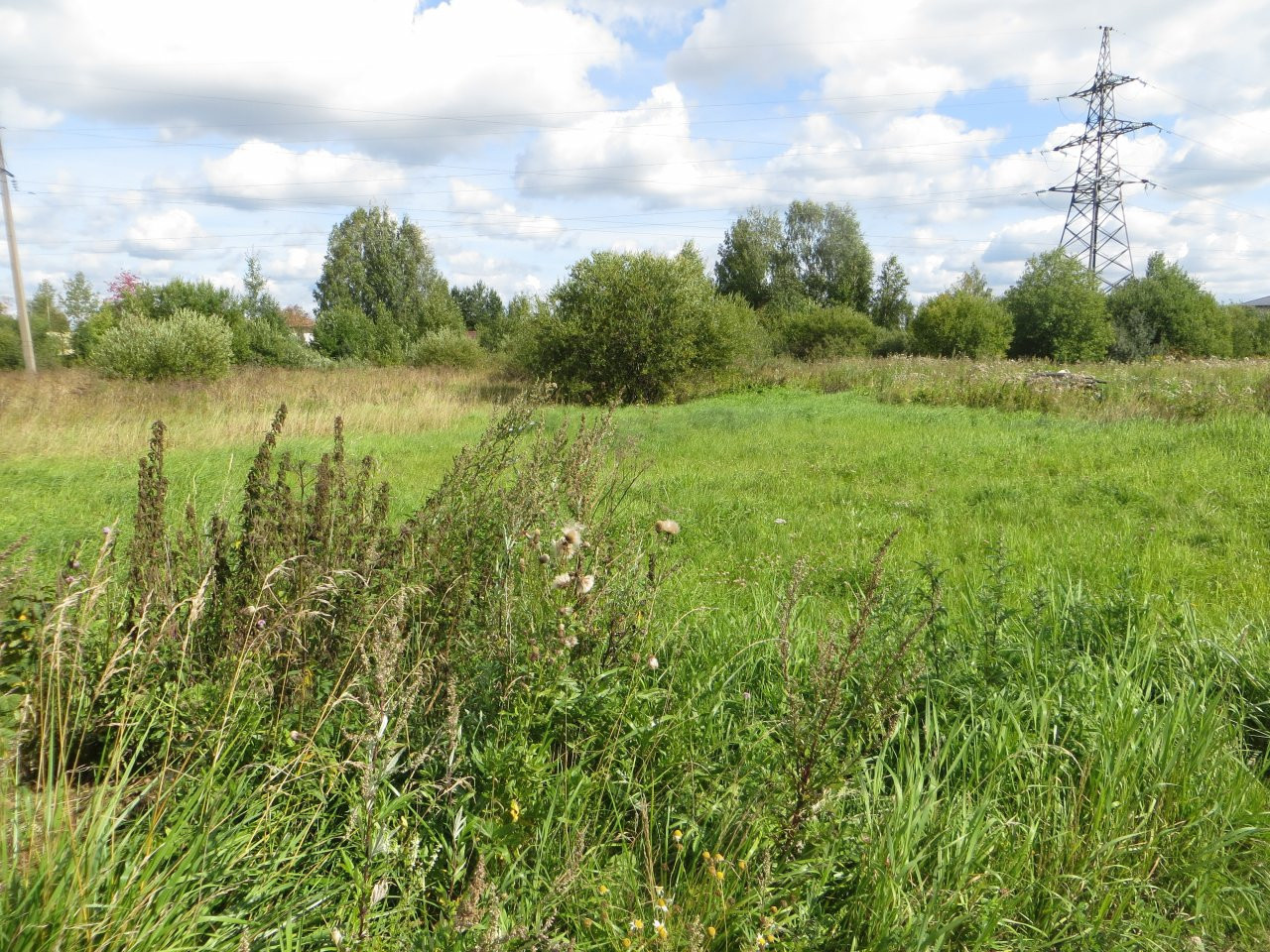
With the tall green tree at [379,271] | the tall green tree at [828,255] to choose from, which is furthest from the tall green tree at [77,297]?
the tall green tree at [828,255]

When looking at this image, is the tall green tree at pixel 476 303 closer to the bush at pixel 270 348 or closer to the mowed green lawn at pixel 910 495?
the bush at pixel 270 348

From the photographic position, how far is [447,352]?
31.4 m

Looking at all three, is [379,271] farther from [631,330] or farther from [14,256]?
[631,330]

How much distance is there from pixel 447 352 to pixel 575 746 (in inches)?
1189

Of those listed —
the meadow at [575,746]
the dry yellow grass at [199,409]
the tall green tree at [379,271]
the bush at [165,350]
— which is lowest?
the meadow at [575,746]

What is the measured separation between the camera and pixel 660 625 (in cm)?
356

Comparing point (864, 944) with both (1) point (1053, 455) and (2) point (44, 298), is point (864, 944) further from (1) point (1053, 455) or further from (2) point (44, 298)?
(2) point (44, 298)

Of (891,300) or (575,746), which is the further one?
(891,300)

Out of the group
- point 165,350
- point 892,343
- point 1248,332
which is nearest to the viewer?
point 165,350

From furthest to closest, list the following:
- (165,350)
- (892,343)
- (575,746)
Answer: (892,343) → (165,350) → (575,746)

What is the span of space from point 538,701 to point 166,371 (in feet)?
73.1

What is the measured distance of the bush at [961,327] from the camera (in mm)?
34781

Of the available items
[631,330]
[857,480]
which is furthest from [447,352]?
[857,480]

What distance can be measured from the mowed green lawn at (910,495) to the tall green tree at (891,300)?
4083cm
